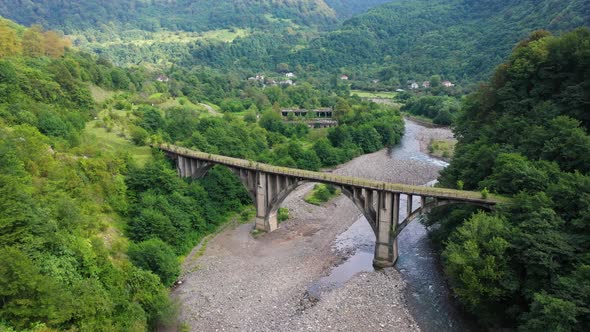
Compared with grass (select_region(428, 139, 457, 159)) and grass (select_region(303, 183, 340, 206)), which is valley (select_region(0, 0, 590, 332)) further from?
grass (select_region(428, 139, 457, 159))

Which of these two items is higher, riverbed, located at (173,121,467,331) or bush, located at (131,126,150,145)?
bush, located at (131,126,150,145)

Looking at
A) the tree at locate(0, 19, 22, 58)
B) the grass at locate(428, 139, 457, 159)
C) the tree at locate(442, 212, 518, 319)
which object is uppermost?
the tree at locate(0, 19, 22, 58)

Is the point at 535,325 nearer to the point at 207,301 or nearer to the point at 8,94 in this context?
the point at 207,301

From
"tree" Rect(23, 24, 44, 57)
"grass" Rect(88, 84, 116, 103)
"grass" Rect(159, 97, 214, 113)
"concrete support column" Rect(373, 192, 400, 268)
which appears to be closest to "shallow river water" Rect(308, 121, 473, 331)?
"concrete support column" Rect(373, 192, 400, 268)

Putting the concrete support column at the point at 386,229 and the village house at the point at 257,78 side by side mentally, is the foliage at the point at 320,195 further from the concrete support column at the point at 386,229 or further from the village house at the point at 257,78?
the village house at the point at 257,78

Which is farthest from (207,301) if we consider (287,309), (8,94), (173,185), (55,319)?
(8,94)

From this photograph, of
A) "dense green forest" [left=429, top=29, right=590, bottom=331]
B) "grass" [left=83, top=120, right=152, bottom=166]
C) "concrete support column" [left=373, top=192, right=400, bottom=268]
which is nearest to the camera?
"dense green forest" [left=429, top=29, right=590, bottom=331]

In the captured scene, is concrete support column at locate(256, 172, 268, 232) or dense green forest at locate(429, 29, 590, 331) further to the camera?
concrete support column at locate(256, 172, 268, 232)
